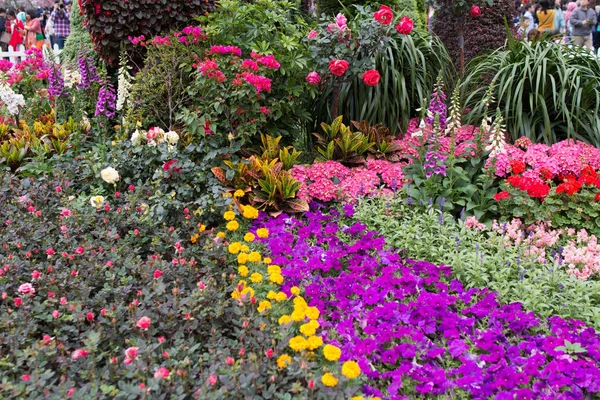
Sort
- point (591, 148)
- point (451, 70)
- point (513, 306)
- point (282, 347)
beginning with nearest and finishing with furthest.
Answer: point (282, 347), point (513, 306), point (591, 148), point (451, 70)

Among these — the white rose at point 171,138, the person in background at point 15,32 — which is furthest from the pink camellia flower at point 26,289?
the person in background at point 15,32

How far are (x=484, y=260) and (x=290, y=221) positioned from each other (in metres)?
1.34

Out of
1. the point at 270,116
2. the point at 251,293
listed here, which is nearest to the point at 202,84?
the point at 270,116

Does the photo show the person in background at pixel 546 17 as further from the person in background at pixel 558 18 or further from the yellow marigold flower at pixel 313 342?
the yellow marigold flower at pixel 313 342

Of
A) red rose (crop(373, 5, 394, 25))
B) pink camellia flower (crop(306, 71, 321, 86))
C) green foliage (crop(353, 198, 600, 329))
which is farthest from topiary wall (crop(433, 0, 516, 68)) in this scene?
green foliage (crop(353, 198, 600, 329))

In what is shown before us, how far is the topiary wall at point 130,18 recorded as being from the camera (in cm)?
536

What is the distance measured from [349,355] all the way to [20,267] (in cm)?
178

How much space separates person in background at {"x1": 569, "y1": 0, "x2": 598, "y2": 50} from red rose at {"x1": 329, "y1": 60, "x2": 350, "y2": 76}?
8.33 m

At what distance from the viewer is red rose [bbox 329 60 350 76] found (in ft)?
14.9

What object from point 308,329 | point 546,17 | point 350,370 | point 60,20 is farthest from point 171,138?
point 60,20

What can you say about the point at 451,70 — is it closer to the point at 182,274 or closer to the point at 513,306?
the point at 513,306

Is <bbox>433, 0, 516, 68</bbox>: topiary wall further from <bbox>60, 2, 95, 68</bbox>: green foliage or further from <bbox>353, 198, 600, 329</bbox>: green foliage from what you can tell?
<bbox>60, 2, 95, 68</bbox>: green foliage

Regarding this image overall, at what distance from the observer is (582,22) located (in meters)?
11.1

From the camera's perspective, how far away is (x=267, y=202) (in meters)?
4.00
